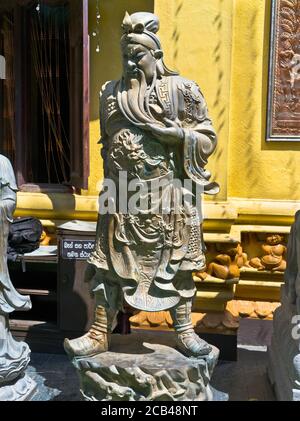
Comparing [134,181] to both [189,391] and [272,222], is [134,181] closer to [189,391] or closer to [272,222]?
[189,391]

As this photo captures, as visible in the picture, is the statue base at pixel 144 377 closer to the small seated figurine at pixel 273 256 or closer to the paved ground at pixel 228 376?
the paved ground at pixel 228 376

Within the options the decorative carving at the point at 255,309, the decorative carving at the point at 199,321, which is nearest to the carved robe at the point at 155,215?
the decorative carving at the point at 199,321

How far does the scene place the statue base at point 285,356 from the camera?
9.21 ft

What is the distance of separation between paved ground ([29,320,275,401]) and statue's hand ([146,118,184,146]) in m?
1.81

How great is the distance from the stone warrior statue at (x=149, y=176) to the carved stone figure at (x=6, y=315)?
422mm

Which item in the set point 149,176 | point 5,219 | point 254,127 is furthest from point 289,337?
point 254,127

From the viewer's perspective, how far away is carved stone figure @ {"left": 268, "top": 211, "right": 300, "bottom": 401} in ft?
9.34

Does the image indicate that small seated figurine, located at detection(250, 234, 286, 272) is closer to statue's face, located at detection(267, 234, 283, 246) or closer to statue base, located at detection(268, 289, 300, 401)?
statue's face, located at detection(267, 234, 283, 246)

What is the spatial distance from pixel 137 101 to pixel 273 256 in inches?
96.6

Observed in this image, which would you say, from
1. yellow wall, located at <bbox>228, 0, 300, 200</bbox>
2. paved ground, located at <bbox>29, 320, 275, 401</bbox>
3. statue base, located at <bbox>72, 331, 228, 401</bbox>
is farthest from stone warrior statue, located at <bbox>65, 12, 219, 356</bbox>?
yellow wall, located at <bbox>228, 0, 300, 200</bbox>

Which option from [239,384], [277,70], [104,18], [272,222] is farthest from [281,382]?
[104,18]

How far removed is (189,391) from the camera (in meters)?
2.85
